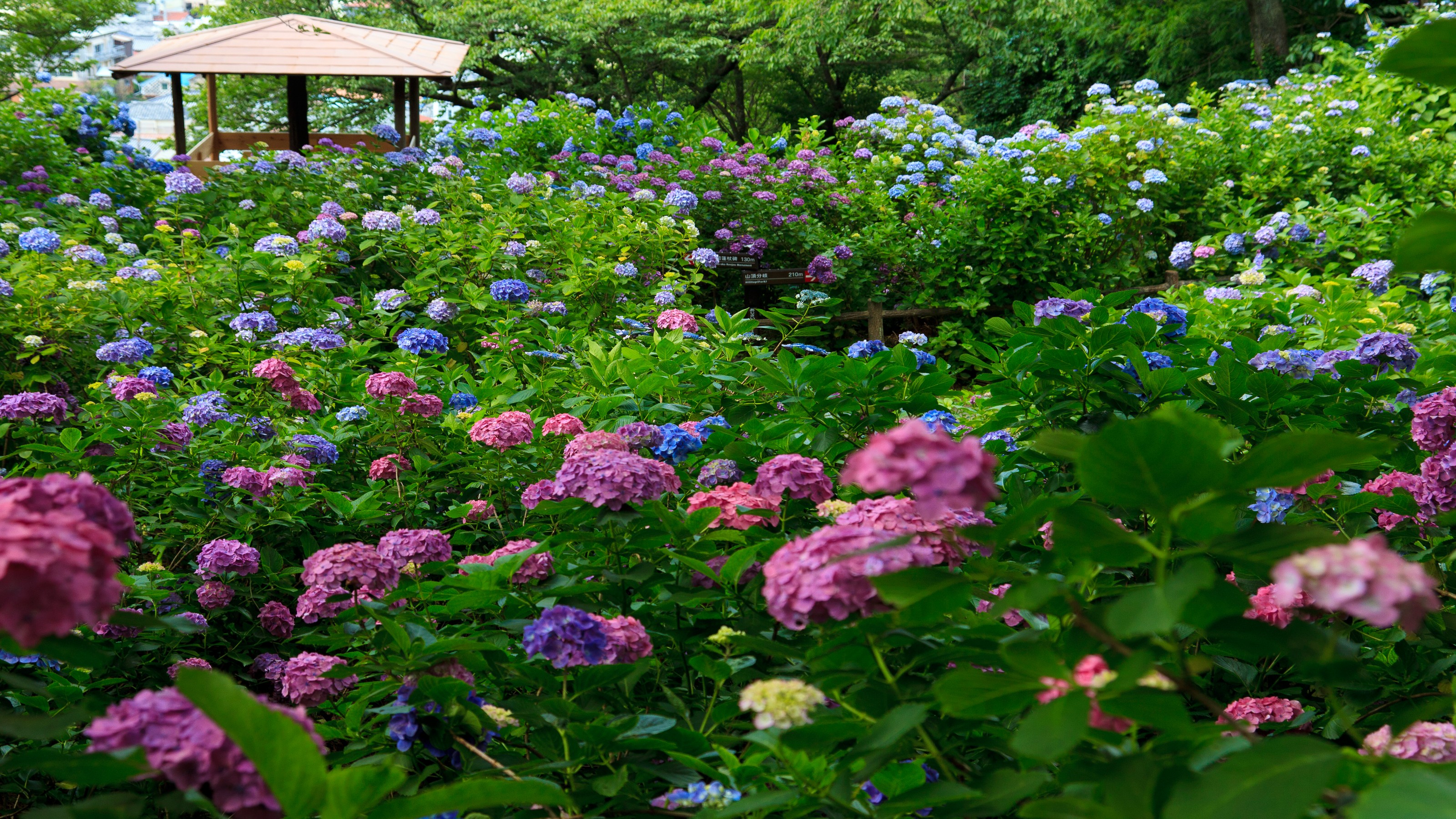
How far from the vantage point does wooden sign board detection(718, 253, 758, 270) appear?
640 centimetres

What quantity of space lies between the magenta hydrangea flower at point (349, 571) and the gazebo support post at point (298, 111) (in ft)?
27.2

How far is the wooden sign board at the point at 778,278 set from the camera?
20.3 ft

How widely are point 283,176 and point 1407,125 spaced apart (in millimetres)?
8534

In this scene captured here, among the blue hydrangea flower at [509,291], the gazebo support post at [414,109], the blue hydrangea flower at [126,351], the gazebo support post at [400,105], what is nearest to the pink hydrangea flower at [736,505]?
the blue hydrangea flower at [126,351]

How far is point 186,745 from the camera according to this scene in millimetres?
666

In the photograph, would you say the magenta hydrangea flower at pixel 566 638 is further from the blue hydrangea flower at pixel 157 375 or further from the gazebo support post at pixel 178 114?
the gazebo support post at pixel 178 114

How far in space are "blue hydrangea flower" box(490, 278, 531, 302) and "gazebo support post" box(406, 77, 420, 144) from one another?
18.1 feet

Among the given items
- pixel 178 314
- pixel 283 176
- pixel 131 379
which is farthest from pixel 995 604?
pixel 283 176

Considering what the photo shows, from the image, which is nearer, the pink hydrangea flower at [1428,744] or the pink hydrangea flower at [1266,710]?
the pink hydrangea flower at [1428,744]

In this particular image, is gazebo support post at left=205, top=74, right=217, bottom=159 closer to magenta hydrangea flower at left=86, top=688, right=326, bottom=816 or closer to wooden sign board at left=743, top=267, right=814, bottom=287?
wooden sign board at left=743, top=267, right=814, bottom=287

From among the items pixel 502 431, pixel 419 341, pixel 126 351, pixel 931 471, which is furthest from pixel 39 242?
pixel 931 471

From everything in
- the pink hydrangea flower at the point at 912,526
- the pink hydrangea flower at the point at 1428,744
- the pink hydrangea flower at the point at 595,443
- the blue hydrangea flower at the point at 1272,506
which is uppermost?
the pink hydrangea flower at the point at 912,526

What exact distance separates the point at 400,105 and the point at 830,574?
944 cm

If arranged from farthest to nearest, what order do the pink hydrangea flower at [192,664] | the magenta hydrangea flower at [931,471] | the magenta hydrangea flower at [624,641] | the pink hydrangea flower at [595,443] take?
1. the pink hydrangea flower at [192,664]
2. the pink hydrangea flower at [595,443]
3. the magenta hydrangea flower at [624,641]
4. the magenta hydrangea flower at [931,471]
